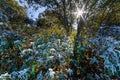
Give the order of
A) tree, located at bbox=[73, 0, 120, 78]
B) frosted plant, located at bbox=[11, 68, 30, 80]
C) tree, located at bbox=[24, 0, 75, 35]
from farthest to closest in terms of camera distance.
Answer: tree, located at bbox=[24, 0, 75, 35]
tree, located at bbox=[73, 0, 120, 78]
frosted plant, located at bbox=[11, 68, 30, 80]

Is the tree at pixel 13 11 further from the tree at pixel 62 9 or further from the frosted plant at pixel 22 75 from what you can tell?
the frosted plant at pixel 22 75

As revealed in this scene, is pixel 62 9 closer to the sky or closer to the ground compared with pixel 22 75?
closer to the sky

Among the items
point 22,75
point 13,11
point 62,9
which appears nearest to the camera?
point 22,75

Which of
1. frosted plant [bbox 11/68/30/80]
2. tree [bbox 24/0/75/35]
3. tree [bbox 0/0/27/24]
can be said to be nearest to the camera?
frosted plant [bbox 11/68/30/80]

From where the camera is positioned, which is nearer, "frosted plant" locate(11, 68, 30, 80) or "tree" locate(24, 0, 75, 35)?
"frosted plant" locate(11, 68, 30, 80)

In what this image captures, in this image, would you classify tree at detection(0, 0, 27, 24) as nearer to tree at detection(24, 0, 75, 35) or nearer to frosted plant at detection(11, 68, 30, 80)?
tree at detection(24, 0, 75, 35)

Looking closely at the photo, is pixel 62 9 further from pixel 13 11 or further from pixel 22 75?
pixel 22 75

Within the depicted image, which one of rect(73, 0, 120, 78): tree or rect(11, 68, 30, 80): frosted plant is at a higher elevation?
rect(73, 0, 120, 78): tree

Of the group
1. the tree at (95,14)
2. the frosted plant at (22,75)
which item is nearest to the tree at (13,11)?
the tree at (95,14)

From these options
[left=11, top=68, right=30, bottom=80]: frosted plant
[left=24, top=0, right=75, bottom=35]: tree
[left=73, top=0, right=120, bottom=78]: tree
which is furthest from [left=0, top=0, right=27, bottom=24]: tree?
[left=11, top=68, right=30, bottom=80]: frosted plant

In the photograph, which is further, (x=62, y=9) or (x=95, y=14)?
(x=62, y=9)

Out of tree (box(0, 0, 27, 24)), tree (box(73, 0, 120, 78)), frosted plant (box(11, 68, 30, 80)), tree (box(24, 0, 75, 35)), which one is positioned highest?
tree (box(0, 0, 27, 24))

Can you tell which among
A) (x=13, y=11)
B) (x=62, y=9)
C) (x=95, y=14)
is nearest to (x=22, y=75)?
(x=95, y=14)

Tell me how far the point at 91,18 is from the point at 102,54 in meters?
9.51
